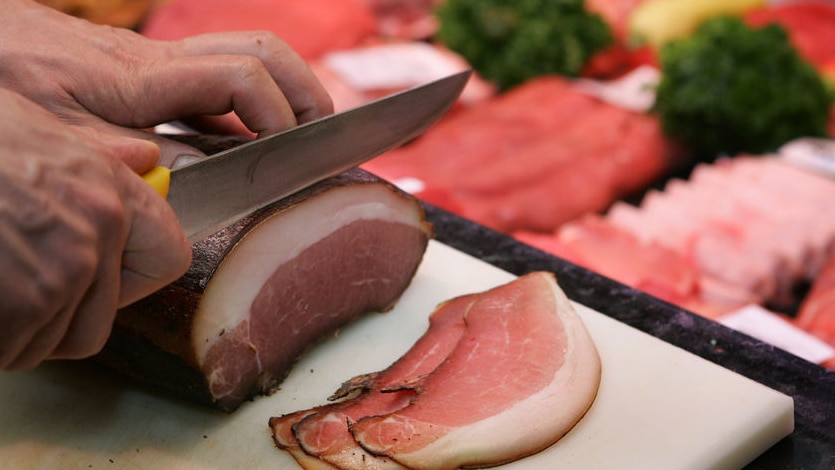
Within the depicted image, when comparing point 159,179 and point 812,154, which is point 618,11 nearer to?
point 812,154

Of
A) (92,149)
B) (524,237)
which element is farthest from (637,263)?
(92,149)

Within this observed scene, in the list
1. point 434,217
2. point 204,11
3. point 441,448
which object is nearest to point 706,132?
point 434,217

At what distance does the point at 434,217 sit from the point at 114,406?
0.96 metres

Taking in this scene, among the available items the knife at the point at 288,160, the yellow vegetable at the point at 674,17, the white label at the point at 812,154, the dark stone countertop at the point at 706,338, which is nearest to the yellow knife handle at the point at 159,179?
the knife at the point at 288,160

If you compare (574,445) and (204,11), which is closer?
(574,445)

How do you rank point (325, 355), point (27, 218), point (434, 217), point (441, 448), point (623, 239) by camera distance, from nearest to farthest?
point (27, 218) < point (441, 448) < point (325, 355) < point (434, 217) < point (623, 239)

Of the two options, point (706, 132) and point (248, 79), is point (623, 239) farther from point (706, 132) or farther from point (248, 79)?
point (248, 79)

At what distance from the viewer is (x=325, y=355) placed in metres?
1.75

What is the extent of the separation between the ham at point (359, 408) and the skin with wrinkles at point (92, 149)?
0.38 metres

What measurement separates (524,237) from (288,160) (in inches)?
50.9

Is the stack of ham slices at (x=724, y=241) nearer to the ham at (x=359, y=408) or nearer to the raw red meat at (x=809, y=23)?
the ham at (x=359, y=408)

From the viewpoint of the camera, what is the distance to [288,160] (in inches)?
62.0

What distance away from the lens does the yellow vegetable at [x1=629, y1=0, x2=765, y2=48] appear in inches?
173

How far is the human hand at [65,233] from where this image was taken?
3.35 ft
